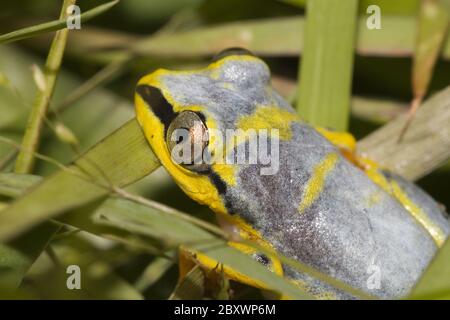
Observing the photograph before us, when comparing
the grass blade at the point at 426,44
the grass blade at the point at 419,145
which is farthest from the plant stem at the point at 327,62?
the grass blade at the point at 426,44

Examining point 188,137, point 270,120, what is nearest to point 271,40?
point 270,120

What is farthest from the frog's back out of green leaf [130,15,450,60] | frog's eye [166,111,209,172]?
green leaf [130,15,450,60]

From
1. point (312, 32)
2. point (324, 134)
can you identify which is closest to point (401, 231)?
point (324, 134)

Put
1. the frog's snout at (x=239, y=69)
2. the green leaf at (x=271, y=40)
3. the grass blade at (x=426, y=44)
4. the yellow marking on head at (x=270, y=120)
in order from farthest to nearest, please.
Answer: the green leaf at (x=271, y=40) < the grass blade at (x=426, y=44) < the frog's snout at (x=239, y=69) < the yellow marking on head at (x=270, y=120)

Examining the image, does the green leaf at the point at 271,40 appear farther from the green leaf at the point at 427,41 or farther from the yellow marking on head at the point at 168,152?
the yellow marking on head at the point at 168,152

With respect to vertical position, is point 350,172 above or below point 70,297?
above

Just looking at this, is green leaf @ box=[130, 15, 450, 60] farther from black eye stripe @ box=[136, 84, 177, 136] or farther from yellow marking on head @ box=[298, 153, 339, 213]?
black eye stripe @ box=[136, 84, 177, 136]

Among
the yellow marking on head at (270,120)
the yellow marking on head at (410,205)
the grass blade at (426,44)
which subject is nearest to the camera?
the yellow marking on head at (270,120)

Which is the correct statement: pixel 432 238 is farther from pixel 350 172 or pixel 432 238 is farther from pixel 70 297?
pixel 70 297
